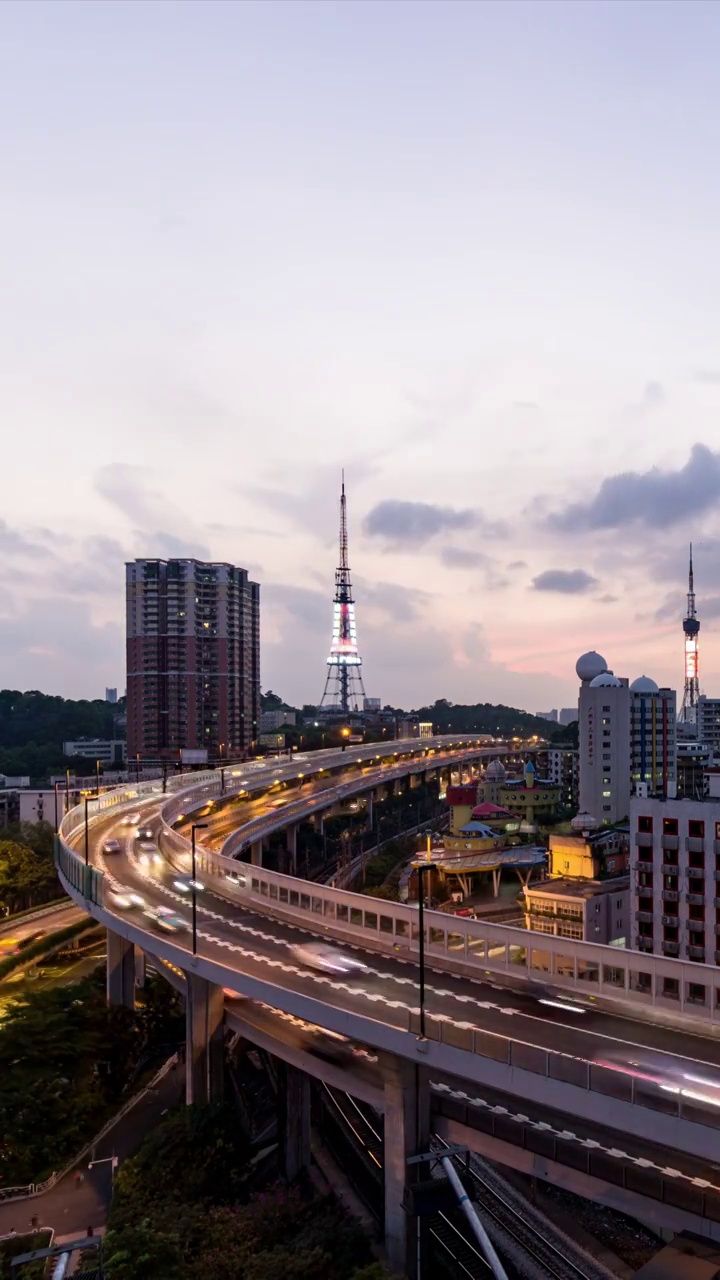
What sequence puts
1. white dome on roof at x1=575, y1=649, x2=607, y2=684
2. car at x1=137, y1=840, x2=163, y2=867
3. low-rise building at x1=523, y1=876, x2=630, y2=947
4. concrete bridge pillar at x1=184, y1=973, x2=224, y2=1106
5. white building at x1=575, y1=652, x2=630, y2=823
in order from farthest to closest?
white dome on roof at x1=575, y1=649, x2=607, y2=684 → white building at x1=575, y1=652, x2=630, y2=823 → low-rise building at x1=523, y1=876, x2=630, y2=947 → car at x1=137, y1=840, x2=163, y2=867 → concrete bridge pillar at x1=184, y1=973, x2=224, y2=1106

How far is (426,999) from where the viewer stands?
26516 millimetres

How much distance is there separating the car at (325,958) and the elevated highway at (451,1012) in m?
0.46

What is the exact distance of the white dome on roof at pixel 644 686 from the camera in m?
103

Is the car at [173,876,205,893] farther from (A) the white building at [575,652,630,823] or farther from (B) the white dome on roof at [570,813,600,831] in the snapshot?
(A) the white building at [575,652,630,823]

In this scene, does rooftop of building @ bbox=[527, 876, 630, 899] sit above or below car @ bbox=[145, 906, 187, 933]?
below

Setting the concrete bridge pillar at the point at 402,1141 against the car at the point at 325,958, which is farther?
the car at the point at 325,958

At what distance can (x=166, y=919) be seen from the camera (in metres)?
39.3

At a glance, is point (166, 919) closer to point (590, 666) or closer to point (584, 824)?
point (584, 824)

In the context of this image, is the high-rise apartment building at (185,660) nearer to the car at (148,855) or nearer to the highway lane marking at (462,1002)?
the car at (148,855)

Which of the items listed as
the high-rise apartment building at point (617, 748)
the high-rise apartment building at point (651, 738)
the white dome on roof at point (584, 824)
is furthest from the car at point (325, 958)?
the high-rise apartment building at point (651, 738)

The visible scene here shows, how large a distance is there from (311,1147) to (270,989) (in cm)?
1104

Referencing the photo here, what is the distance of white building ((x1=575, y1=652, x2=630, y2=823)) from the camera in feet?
318

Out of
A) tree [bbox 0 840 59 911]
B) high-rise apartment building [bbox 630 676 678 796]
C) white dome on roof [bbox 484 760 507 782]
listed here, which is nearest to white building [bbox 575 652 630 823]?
high-rise apartment building [bbox 630 676 678 796]

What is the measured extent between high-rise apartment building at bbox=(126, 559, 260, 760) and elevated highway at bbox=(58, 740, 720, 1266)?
111165 millimetres
